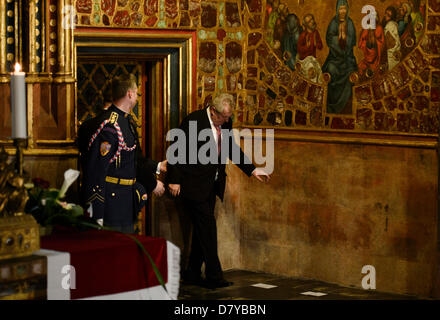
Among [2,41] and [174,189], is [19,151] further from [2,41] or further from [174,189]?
[174,189]

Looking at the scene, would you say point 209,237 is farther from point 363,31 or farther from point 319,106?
point 363,31

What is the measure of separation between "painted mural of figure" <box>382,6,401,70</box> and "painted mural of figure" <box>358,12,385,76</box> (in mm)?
55

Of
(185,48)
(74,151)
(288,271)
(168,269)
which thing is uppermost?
(185,48)

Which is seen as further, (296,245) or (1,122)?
(296,245)

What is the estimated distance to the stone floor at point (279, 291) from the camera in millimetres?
7898

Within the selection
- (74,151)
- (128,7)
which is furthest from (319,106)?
(74,151)

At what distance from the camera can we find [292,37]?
28.7 feet

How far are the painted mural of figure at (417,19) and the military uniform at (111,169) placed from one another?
2.55 metres

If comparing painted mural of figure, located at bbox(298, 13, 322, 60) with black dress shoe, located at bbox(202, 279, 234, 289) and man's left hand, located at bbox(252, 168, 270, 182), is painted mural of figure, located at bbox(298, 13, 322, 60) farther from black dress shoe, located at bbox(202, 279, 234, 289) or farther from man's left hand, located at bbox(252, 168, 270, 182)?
black dress shoe, located at bbox(202, 279, 234, 289)

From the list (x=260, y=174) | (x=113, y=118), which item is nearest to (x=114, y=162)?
(x=113, y=118)

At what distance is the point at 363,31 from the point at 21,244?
15.5ft

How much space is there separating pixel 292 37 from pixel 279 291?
2374mm

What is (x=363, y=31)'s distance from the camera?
27.0 ft

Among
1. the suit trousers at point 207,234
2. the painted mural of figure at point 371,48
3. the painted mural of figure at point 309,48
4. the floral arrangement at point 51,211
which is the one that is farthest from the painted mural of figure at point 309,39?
the floral arrangement at point 51,211
